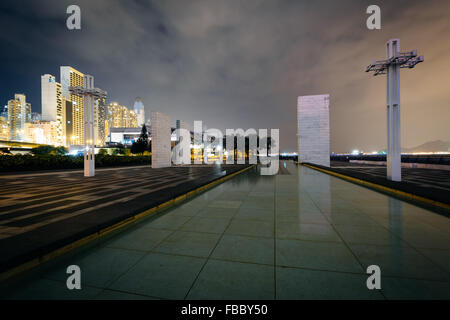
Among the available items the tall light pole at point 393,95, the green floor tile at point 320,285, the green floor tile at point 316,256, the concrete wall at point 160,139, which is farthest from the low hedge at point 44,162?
the tall light pole at point 393,95

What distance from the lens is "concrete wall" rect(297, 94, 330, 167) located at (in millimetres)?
34031

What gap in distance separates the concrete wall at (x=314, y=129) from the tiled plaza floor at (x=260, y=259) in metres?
31.0

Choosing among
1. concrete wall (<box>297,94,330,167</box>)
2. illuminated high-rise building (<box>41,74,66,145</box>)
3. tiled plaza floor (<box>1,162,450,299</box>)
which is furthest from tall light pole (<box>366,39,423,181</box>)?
illuminated high-rise building (<box>41,74,66,145</box>)

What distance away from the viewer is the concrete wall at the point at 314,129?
34.0 metres

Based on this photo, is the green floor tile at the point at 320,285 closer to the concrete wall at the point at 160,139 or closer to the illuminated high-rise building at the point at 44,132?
the concrete wall at the point at 160,139

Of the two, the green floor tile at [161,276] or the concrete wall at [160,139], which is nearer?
the green floor tile at [161,276]

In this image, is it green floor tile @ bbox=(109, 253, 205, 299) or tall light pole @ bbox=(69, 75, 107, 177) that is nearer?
green floor tile @ bbox=(109, 253, 205, 299)

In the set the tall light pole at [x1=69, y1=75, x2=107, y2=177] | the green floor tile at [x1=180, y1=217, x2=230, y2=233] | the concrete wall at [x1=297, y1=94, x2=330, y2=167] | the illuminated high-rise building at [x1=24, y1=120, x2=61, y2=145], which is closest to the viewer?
the green floor tile at [x1=180, y1=217, x2=230, y2=233]

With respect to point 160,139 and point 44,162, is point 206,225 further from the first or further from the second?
point 44,162

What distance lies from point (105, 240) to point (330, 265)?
432 centimetres

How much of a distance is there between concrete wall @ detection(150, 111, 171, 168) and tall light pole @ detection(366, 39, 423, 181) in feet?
72.8

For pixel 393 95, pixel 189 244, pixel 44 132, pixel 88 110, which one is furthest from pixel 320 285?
pixel 44 132

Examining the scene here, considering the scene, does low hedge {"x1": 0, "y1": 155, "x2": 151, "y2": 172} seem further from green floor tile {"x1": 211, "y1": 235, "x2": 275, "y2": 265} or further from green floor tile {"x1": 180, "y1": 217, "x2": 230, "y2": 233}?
green floor tile {"x1": 211, "y1": 235, "x2": 275, "y2": 265}

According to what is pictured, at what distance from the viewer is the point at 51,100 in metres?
185
